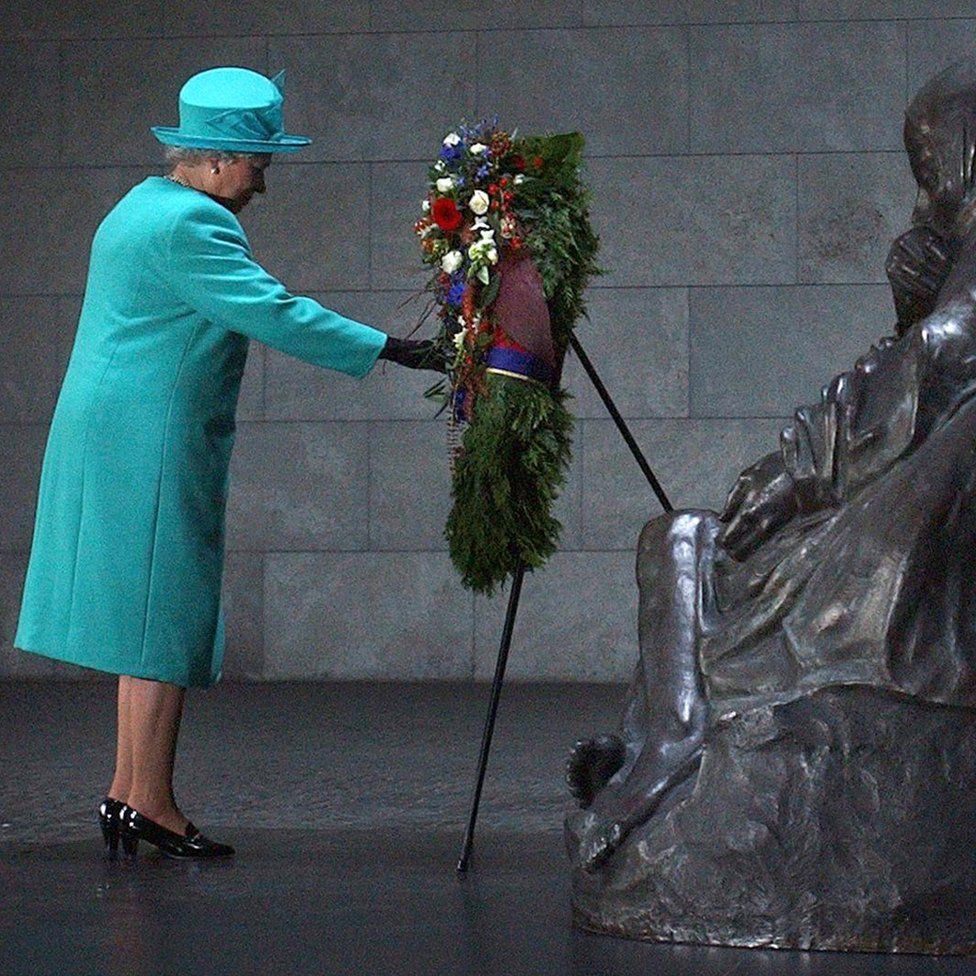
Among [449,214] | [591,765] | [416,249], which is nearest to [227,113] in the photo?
[449,214]

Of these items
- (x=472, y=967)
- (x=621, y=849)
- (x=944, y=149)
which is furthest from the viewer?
(x=944, y=149)

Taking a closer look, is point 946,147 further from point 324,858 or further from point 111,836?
point 111,836

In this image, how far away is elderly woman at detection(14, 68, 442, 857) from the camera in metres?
4.87

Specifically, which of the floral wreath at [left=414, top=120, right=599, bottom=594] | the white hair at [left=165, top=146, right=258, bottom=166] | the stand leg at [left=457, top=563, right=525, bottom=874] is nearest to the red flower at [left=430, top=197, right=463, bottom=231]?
the floral wreath at [left=414, top=120, right=599, bottom=594]

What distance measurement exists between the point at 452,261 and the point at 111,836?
1595 millimetres

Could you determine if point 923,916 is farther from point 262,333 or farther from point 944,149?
point 262,333

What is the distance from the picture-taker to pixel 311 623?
952 centimetres

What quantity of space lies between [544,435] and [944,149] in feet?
3.95

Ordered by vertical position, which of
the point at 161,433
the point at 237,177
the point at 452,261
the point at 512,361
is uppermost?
the point at 237,177

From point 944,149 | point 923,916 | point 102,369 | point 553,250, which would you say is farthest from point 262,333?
point 923,916

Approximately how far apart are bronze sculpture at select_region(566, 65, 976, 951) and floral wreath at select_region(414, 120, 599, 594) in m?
0.87

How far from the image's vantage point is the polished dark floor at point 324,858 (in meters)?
3.62

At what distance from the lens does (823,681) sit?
Answer: 3.67m

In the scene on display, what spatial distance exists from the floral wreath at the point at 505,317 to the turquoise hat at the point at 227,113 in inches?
17.0
